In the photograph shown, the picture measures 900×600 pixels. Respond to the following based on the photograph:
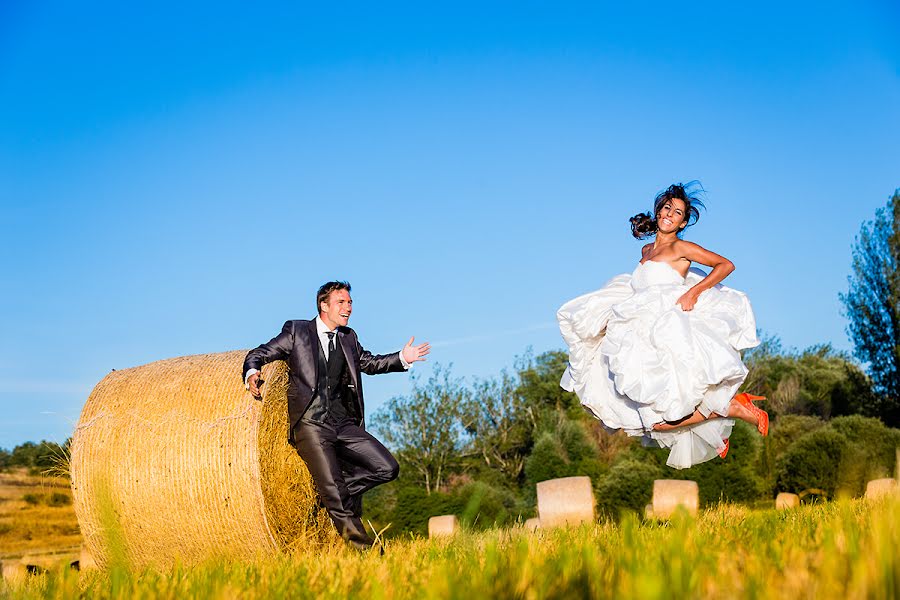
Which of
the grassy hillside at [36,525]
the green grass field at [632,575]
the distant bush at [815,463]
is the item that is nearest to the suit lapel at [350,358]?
the green grass field at [632,575]

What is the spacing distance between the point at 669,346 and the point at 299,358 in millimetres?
3328

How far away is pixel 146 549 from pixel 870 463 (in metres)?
14.5

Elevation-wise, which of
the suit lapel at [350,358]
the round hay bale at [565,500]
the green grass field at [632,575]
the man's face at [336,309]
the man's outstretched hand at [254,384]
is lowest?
the round hay bale at [565,500]

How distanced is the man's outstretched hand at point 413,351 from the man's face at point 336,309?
25.4 inches

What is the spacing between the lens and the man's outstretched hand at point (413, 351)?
8.02 m

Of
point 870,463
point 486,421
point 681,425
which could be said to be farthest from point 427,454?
point 681,425

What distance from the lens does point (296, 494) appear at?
27.6ft

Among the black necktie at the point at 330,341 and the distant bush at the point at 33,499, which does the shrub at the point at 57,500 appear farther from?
the black necktie at the point at 330,341

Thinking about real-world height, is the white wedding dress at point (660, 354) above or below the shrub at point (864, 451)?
above

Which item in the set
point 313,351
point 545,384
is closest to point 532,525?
point 313,351

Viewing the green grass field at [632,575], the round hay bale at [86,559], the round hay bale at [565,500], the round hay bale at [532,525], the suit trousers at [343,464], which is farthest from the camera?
the round hay bale at [565,500]

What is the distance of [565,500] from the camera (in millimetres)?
10602

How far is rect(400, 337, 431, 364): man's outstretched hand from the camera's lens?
316 inches

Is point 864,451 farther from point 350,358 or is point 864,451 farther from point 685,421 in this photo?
point 350,358
